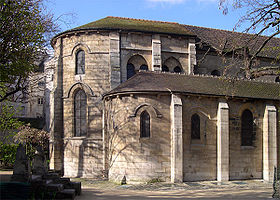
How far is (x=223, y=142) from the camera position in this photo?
70.7ft

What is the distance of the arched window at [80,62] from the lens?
25672 mm

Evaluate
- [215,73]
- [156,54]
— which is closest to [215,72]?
[215,73]

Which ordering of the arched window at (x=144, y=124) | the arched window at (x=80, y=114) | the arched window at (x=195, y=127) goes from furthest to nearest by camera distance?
the arched window at (x=80, y=114) → the arched window at (x=195, y=127) → the arched window at (x=144, y=124)

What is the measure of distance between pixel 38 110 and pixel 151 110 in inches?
1387

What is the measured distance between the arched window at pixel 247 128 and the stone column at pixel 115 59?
8.27m

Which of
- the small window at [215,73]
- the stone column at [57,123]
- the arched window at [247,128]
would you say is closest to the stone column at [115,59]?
the stone column at [57,123]

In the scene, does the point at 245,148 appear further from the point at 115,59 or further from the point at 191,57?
the point at 115,59

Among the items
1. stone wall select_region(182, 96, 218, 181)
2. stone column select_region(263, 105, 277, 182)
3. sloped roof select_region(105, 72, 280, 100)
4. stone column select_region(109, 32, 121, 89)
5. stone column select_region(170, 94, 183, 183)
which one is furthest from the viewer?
stone column select_region(109, 32, 121, 89)

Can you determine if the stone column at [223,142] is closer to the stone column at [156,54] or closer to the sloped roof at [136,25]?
the stone column at [156,54]

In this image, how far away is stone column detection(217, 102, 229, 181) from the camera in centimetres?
2133

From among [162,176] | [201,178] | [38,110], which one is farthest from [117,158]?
[38,110]

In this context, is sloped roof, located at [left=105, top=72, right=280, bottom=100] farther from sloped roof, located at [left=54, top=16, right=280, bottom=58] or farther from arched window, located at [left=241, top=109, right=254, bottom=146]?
sloped roof, located at [left=54, top=16, right=280, bottom=58]

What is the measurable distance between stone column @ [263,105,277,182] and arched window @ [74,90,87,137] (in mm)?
11600

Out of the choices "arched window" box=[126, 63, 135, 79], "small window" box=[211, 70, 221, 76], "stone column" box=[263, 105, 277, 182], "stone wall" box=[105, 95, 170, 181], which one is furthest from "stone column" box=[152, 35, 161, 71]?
"stone column" box=[263, 105, 277, 182]
